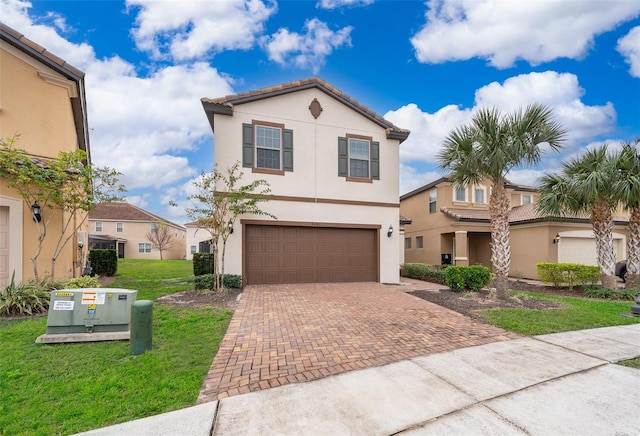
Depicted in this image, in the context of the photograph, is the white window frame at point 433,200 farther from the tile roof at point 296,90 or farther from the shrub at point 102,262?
the shrub at point 102,262

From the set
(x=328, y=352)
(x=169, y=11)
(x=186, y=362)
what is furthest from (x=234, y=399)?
(x=169, y=11)

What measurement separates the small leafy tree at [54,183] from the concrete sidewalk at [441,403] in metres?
7.32

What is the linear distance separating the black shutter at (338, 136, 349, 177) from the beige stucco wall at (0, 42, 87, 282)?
9.48 meters

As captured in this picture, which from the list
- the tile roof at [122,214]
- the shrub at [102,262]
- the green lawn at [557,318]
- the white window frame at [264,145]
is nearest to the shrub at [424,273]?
the green lawn at [557,318]

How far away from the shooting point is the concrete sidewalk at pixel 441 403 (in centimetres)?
286

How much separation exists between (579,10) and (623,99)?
359 inches

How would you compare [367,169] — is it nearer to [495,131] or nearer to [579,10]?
[495,131]

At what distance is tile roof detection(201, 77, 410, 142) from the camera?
11102mm

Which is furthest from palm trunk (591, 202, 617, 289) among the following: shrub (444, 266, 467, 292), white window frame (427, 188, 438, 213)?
white window frame (427, 188, 438, 213)

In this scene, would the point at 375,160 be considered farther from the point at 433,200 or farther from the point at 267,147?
the point at 433,200

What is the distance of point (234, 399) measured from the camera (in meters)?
3.38

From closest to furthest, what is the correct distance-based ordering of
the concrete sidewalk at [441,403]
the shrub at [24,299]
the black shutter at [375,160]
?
the concrete sidewalk at [441,403]
the shrub at [24,299]
the black shutter at [375,160]

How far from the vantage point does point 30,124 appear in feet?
29.8

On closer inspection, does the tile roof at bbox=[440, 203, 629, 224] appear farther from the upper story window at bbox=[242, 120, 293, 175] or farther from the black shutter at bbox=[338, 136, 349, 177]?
the upper story window at bbox=[242, 120, 293, 175]
